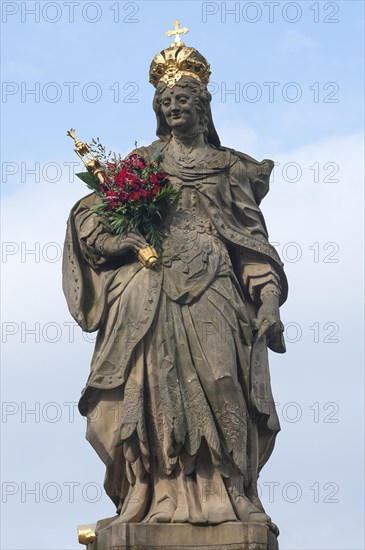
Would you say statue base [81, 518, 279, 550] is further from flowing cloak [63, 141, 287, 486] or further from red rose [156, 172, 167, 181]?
red rose [156, 172, 167, 181]

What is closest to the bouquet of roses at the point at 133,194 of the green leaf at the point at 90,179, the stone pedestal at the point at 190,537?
the green leaf at the point at 90,179

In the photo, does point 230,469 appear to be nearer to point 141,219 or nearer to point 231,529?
point 231,529

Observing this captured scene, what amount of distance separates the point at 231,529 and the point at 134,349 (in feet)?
7.20

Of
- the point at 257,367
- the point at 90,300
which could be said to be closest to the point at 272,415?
the point at 257,367

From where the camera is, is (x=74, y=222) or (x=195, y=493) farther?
(x=74, y=222)

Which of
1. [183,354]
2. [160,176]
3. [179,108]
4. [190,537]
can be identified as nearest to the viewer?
[190,537]

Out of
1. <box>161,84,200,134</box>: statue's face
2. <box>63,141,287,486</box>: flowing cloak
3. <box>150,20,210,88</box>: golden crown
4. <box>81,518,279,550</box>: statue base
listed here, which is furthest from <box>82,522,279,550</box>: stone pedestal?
<box>150,20,210,88</box>: golden crown

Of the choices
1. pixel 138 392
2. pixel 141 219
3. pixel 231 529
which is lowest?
pixel 231 529

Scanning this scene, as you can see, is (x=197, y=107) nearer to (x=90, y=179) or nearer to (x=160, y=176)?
(x=160, y=176)

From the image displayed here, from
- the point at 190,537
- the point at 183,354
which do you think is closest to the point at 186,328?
the point at 183,354

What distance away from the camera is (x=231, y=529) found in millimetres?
20422

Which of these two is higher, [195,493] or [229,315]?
[229,315]

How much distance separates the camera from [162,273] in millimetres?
21500

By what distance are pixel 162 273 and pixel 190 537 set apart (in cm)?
290
